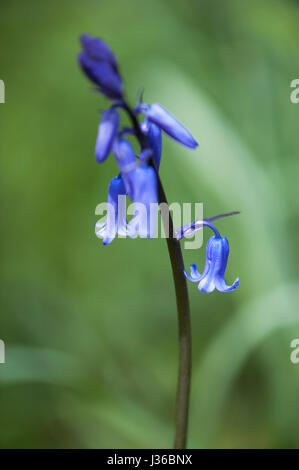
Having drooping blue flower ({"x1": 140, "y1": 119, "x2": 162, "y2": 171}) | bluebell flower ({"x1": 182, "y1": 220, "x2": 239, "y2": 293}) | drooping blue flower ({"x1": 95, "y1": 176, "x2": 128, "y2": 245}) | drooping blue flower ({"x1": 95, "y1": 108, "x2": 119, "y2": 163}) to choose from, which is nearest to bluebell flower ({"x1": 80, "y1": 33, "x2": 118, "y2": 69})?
drooping blue flower ({"x1": 95, "y1": 108, "x2": 119, "y2": 163})

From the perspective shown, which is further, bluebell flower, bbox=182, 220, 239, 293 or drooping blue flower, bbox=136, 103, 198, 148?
bluebell flower, bbox=182, 220, 239, 293

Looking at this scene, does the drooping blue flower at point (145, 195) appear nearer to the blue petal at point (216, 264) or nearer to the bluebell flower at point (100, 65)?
the bluebell flower at point (100, 65)

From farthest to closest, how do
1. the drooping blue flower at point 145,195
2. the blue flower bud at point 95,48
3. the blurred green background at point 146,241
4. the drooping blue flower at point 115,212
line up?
1. the blurred green background at point 146,241
2. the drooping blue flower at point 115,212
3. the drooping blue flower at point 145,195
4. the blue flower bud at point 95,48

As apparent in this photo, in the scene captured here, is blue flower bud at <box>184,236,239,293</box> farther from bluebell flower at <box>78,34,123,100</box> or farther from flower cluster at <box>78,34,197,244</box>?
bluebell flower at <box>78,34,123,100</box>

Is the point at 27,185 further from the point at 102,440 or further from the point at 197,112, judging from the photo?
the point at 102,440

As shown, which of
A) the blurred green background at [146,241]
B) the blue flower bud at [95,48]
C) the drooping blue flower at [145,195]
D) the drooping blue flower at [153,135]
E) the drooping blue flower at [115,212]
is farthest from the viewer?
the blurred green background at [146,241]

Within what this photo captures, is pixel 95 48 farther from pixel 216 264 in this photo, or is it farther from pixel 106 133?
pixel 216 264

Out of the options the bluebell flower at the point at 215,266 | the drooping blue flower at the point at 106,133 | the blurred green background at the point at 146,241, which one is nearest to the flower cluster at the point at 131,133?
the drooping blue flower at the point at 106,133
